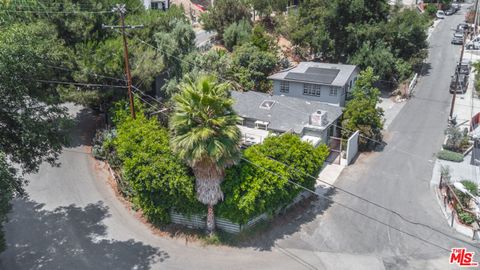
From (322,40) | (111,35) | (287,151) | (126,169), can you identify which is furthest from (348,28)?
(126,169)

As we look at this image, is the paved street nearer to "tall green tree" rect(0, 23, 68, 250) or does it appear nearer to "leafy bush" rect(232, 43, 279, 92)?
"leafy bush" rect(232, 43, 279, 92)

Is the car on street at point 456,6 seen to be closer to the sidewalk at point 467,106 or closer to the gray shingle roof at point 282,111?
the sidewalk at point 467,106

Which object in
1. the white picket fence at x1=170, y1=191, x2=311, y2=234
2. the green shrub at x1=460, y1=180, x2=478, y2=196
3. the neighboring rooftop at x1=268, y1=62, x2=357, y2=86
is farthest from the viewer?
the neighboring rooftop at x1=268, y1=62, x2=357, y2=86

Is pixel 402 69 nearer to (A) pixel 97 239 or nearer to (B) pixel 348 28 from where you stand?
(B) pixel 348 28

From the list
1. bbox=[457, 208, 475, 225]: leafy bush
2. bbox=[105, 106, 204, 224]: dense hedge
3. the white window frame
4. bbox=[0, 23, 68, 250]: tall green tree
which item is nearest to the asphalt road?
bbox=[457, 208, 475, 225]: leafy bush

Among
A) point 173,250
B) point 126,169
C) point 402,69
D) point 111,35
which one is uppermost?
point 111,35

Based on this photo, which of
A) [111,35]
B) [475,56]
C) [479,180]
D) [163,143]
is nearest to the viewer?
[163,143]

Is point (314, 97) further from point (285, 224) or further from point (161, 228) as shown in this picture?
point (161, 228)
